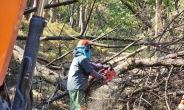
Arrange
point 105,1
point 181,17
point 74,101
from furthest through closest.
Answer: point 105,1 < point 181,17 < point 74,101

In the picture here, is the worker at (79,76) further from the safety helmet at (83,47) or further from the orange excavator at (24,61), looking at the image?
the orange excavator at (24,61)

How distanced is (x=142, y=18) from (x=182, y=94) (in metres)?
3.17

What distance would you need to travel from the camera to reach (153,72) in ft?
17.5

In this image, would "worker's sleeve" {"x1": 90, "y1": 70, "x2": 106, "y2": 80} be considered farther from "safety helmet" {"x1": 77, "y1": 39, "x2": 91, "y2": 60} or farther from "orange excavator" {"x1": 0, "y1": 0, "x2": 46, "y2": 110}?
"orange excavator" {"x1": 0, "y1": 0, "x2": 46, "y2": 110}

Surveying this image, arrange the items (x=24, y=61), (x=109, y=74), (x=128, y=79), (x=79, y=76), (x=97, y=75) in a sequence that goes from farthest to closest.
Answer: (x=128, y=79), (x=79, y=76), (x=109, y=74), (x=97, y=75), (x=24, y=61)

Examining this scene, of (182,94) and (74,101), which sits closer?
(182,94)

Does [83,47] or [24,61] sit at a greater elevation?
[83,47]

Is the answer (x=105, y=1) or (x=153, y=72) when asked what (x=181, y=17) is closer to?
(x=153, y=72)

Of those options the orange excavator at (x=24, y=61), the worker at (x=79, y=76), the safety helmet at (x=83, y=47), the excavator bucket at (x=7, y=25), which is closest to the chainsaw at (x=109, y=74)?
the worker at (x=79, y=76)

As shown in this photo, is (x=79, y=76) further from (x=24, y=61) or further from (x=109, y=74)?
(x=24, y=61)

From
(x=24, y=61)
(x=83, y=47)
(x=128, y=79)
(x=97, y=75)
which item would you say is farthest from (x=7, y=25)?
(x=128, y=79)

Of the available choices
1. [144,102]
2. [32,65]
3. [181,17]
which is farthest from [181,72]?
[32,65]

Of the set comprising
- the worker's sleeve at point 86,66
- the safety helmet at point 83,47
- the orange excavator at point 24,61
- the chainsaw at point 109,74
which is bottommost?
the orange excavator at point 24,61

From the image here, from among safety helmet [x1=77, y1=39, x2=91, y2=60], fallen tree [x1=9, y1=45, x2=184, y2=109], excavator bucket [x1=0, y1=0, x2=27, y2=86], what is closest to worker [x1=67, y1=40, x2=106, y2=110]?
safety helmet [x1=77, y1=39, x2=91, y2=60]
